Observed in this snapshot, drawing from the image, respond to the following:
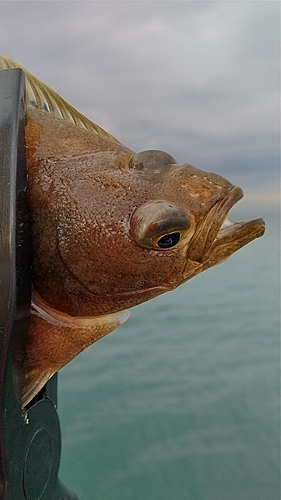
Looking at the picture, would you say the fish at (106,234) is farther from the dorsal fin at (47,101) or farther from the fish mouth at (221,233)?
the dorsal fin at (47,101)

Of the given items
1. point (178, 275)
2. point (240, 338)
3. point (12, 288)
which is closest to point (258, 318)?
point (240, 338)

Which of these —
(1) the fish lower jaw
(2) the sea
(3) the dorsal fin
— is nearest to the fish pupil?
(1) the fish lower jaw

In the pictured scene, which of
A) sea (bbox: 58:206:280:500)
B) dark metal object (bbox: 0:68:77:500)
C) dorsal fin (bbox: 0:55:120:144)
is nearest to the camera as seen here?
dark metal object (bbox: 0:68:77:500)

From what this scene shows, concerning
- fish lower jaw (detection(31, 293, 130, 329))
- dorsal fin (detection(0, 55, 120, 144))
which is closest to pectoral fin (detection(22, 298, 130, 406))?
fish lower jaw (detection(31, 293, 130, 329))

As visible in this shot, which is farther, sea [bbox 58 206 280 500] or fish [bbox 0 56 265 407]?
sea [bbox 58 206 280 500]

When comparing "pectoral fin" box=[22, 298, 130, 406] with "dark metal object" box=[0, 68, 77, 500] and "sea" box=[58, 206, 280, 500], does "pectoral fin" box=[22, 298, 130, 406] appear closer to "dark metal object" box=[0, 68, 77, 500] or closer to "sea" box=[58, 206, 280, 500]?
"dark metal object" box=[0, 68, 77, 500]

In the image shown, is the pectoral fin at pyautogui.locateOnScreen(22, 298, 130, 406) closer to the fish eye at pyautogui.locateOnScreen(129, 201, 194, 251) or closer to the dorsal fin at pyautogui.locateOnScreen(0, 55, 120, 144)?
the fish eye at pyautogui.locateOnScreen(129, 201, 194, 251)

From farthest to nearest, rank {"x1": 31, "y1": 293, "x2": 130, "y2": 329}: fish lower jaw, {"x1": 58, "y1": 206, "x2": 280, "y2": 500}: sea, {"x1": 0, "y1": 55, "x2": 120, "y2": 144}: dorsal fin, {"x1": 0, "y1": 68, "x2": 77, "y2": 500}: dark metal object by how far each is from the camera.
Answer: {"x1": 58, "y1": 206, "x2": 280, "y2": 500}: sea, {"x1": 0, "y1": 55, "x2": 120, "y2": 144}: dorsal fin, {"x1": 31, "y1": 293, "x2": 130, "y2": 329}: fish lower jaw, {"x1": 0, "y1": 68, "x2": 77, "y2": 500}: dark metal object

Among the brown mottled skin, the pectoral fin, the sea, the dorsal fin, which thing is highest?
the dorsal fin

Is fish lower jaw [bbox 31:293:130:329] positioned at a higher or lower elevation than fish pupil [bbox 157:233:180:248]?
lower
